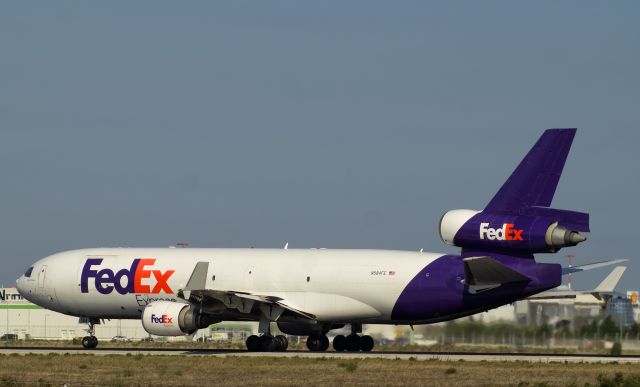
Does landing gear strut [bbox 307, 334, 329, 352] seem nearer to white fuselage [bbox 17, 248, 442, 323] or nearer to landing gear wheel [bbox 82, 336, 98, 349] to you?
white fuselage [bbox 17, 248, 442, 323]

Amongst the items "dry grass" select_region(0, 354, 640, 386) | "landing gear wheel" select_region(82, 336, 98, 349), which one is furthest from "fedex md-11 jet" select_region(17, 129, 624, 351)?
"dry grass" select_region(0, 354, 640, 386)

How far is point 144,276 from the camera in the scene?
55.8 meters

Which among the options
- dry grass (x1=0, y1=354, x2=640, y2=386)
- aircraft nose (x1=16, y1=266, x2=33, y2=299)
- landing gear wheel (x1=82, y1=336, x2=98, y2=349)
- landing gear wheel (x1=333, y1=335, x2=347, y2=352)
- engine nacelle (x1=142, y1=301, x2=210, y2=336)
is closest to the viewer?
dry grass (x1=0, y1=354, x2=640, y2=386)

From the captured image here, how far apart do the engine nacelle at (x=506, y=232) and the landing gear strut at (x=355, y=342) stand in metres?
8.91

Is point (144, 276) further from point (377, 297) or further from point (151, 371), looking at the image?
point (151, 371)

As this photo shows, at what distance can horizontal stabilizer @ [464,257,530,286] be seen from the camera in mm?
48562

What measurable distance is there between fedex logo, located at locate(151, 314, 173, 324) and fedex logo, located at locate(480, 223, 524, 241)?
44.4 feet

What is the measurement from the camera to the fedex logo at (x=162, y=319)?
50.5m

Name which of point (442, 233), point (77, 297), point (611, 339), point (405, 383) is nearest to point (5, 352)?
point (77, 297)

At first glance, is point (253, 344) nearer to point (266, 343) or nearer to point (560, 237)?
point (266, 343)

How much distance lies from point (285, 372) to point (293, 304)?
13.4 metres

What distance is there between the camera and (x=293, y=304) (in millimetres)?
53656

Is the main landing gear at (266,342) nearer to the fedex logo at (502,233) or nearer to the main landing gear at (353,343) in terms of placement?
the main landing gear at (353,343)

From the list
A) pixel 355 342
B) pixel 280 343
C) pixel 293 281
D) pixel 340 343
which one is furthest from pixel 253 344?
pixel 355 342
